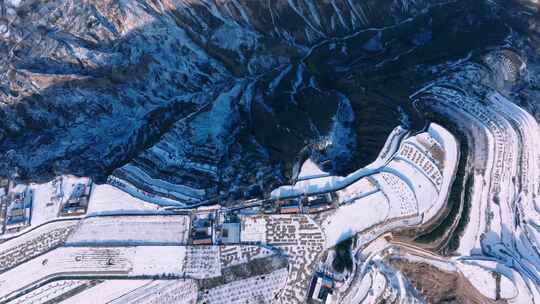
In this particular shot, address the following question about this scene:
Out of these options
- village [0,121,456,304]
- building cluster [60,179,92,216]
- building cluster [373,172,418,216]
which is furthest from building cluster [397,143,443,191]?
building cluster [60,179,92,216]

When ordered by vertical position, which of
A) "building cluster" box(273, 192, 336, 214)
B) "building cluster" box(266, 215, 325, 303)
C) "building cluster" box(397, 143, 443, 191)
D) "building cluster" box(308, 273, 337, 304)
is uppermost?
"building cluster" box(397, 143, 443, 191)

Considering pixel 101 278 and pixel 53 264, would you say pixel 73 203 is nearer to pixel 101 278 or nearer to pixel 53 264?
pixel 53 264

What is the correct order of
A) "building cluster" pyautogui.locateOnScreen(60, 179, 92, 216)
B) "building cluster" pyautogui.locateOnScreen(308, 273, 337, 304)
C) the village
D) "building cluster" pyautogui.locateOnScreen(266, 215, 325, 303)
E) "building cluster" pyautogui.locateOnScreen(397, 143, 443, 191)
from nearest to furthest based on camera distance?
"building cluster" pyautogui.locateOnScreen(308, 273, 337, 304), "building cluster" pyautogui.locateOnScreen(266, 215, 325, 303), the village, "building cluster" pyautogui.locateOnScreen(60, 179, 92, 216), "building cluster" pyautogui.locateOnScreen(397, 143, 443, 191)

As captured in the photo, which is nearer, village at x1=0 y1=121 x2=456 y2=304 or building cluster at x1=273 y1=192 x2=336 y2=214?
village at x1=0 y1=121 x2=456 y2=304

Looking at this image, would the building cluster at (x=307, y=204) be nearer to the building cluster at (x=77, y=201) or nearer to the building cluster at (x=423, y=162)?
the building cluster at (x=423, y=162)

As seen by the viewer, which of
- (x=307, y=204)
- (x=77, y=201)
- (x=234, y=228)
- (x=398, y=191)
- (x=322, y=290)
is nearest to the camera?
(x=322, y=290)

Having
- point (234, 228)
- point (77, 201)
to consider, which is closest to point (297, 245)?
point (234, 228)

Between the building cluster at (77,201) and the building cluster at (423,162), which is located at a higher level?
the building cluster at (423,162)

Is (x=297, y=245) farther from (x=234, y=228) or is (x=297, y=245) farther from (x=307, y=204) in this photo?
(x=234, y=228)

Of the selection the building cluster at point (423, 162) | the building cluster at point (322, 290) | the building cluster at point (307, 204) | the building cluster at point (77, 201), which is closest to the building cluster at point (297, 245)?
the building cluster at point (322, 290)

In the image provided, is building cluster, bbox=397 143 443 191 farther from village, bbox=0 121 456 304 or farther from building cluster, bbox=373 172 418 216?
building cluster, bbox=373 172 418 216

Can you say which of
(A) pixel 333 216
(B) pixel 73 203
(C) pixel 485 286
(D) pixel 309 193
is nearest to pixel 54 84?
Answer: (B) pixel 73 203
